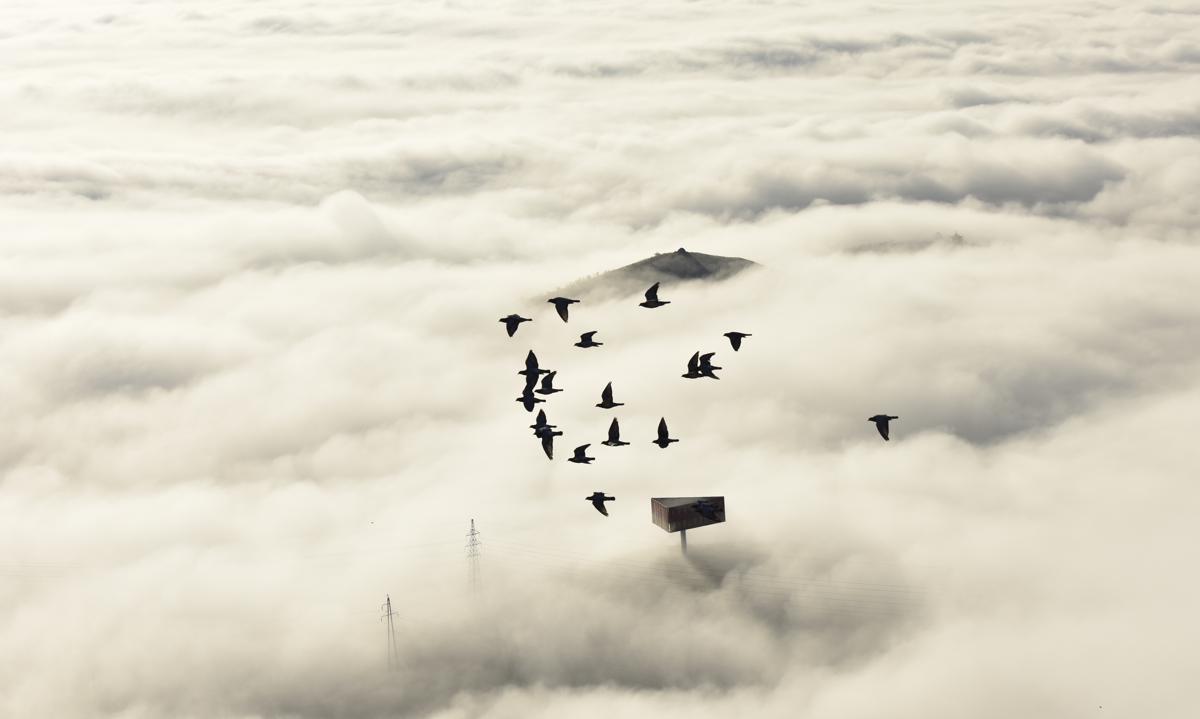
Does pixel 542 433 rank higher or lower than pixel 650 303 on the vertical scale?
lower

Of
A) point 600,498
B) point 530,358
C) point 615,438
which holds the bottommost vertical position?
point 600,498

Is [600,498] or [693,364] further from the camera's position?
[600,498]

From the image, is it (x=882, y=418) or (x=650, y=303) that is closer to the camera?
(x=882, y=418)

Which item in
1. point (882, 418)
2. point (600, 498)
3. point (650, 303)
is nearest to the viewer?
point (882, 418)

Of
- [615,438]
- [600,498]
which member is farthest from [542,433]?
[600,498]

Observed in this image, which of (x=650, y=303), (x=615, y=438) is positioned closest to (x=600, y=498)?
(x=615, y=438)

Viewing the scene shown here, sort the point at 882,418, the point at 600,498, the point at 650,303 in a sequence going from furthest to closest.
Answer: the point at 600,498, the point at 650,303, the point at 882,418

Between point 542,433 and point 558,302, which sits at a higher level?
point 558,302

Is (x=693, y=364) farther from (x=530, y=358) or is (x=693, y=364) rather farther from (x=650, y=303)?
(x=530, y=358)

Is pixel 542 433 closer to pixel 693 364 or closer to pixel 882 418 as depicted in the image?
pixel 693 364
